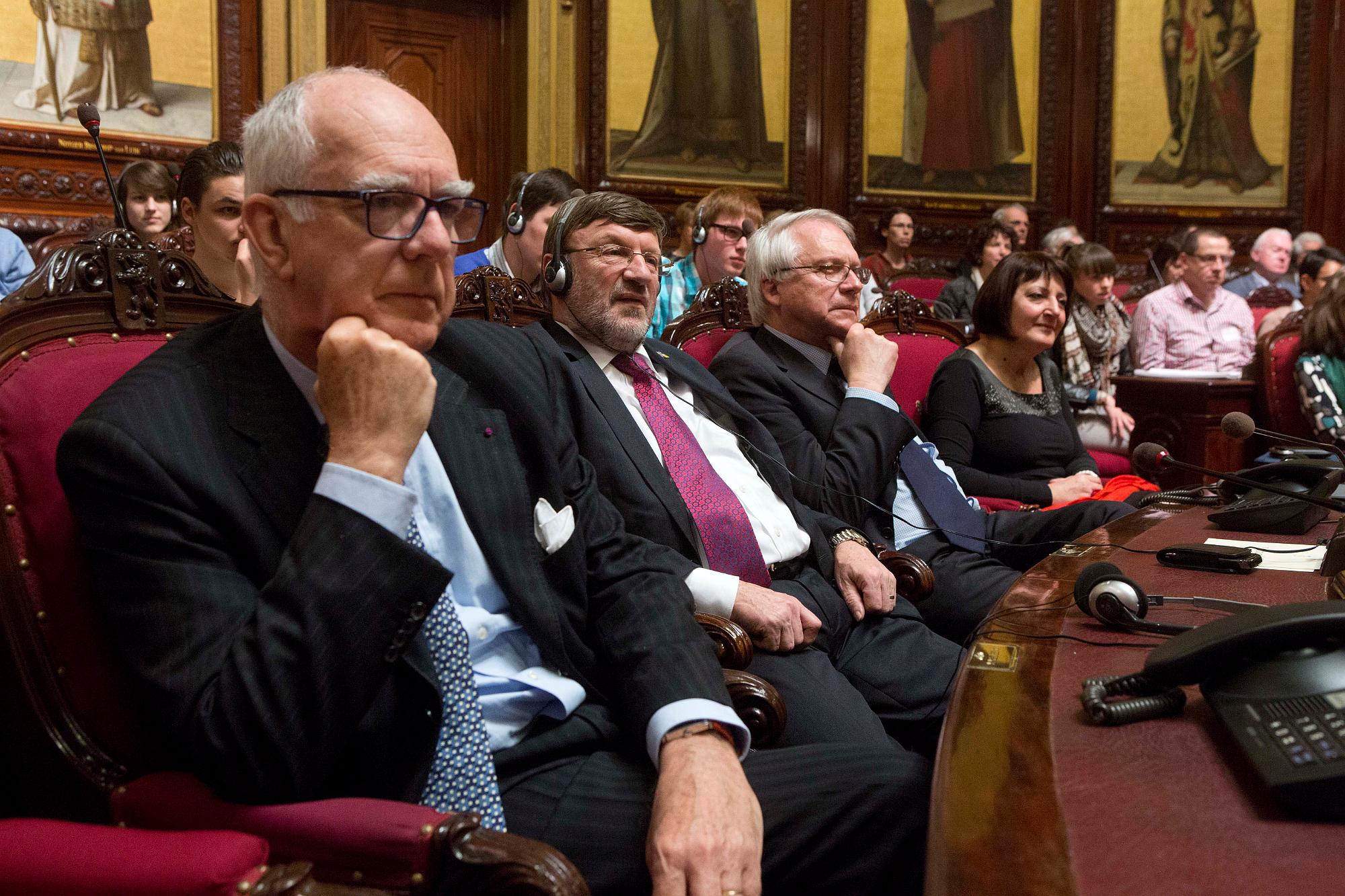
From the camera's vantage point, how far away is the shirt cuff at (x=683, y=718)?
1.30m

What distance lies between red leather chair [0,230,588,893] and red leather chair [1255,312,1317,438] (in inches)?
160

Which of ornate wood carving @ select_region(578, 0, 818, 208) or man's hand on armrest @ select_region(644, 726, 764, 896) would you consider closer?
man's hand on armrest @ select_region(644, 726, 764, 896)

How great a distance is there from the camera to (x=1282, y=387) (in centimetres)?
429

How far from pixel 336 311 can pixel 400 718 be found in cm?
45

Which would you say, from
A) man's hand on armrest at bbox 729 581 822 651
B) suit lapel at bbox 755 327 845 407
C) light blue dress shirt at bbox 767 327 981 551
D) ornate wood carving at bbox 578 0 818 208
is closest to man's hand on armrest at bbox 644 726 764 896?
man's hand on armrest at bbox 729 581 822 651

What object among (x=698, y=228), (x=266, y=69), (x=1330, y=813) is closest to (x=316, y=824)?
(x=1330, y=813)

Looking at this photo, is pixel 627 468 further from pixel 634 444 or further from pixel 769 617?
pixel 769 617

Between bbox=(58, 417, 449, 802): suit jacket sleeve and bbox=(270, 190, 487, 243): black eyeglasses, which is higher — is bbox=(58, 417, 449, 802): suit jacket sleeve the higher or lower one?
the lower one

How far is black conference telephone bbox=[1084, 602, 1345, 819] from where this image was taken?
0.79 meters

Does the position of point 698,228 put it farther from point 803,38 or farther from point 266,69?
point 803,38

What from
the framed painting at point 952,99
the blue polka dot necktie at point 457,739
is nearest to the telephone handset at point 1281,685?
the blue polka dot necktie at point 457,739

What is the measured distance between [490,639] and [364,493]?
33 cm

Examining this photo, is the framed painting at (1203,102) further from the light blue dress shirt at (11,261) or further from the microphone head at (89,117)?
the microphone head at (89,117)

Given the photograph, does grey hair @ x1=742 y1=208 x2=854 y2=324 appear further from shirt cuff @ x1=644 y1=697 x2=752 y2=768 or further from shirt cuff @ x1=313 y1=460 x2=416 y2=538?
shirt cuff @ x1=313 y1=460 x2=416 y2=538
